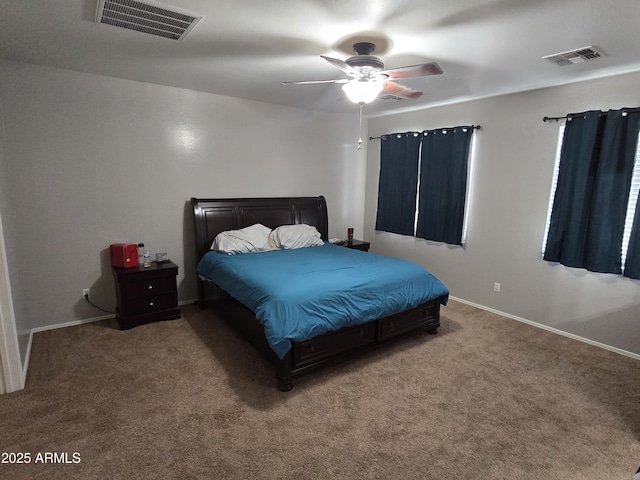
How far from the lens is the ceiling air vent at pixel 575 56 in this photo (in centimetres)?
253

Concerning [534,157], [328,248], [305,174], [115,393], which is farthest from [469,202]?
[115,393]

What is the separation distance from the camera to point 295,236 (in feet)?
14.3

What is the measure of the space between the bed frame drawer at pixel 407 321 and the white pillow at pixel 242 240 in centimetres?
178

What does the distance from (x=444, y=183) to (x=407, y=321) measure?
7.02 ft

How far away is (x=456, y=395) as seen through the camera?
2.53m

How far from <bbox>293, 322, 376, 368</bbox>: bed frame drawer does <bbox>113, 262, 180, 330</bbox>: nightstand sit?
6.11ft

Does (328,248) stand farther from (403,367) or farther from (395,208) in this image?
(403,367)

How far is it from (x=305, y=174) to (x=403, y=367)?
10.3ft

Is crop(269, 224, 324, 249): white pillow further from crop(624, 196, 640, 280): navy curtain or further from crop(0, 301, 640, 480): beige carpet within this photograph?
crop(624, 196, 640, 280): navy curtain

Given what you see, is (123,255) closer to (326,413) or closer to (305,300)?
(305,300)

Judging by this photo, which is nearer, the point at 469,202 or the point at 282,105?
the point at 469,202

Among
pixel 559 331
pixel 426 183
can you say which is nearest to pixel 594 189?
pixel 559 331

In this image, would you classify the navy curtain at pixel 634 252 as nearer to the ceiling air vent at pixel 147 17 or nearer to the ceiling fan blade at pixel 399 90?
the ceiling fan blade at pixel 399 90

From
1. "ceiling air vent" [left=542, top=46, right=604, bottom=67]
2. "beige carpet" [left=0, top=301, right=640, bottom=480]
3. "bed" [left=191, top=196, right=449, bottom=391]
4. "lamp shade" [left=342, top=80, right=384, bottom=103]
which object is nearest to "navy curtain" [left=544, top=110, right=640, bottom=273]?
"ceiling air vent" [left=542, top=46, right=604, bottom=67]
